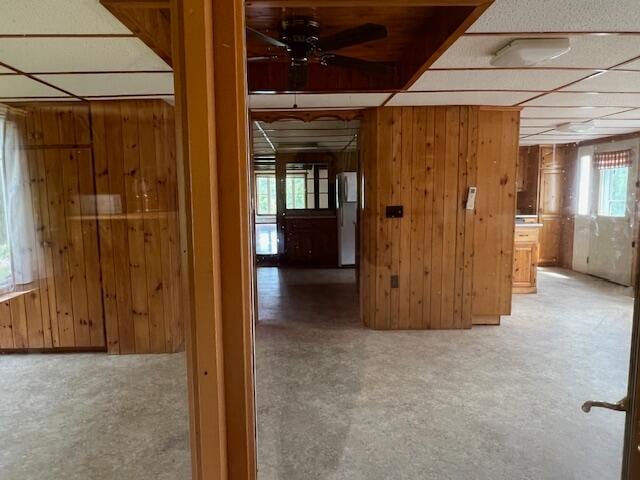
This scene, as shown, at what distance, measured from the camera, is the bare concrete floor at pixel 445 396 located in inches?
78.2

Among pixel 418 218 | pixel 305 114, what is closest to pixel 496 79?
pixel 418 218

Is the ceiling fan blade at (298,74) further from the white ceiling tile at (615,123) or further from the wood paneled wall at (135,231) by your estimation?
the white ceiling tile at (615,123)

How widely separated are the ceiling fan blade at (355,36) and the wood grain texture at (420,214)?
70.7 inches

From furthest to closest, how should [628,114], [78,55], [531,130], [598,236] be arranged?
[531,130], [598,236], [628,114], [78,55]

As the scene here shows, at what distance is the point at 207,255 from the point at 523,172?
6948mm

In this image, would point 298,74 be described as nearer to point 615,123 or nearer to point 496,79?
point 496,79

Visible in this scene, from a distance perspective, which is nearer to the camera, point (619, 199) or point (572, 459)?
point (572, 459)

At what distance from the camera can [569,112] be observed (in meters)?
3.80

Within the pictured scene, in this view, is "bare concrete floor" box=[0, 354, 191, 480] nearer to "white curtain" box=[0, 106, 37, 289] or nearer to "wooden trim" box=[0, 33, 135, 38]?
"white curtain" box=[0, 106, 37, 289]

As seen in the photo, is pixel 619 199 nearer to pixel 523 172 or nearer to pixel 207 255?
pixel 523 172

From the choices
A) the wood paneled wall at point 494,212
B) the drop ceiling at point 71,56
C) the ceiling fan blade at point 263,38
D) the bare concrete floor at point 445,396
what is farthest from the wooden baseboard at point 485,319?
the drop ceiling at point 71,56

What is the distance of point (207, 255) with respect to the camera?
2.14 ft

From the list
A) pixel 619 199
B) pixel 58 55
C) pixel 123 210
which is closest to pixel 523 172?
pixel 619 199

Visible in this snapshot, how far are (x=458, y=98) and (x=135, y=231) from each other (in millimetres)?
2804
